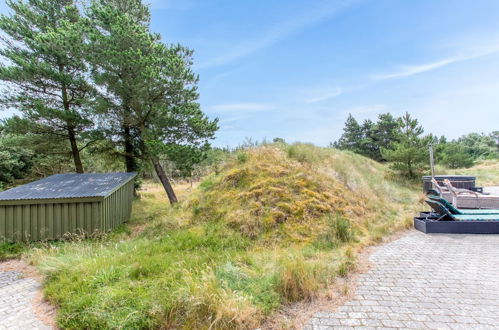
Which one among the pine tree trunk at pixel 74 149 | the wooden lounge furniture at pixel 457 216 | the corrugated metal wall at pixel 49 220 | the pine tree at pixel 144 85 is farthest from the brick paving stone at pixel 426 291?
the pine tree trunk at pixel 74 149

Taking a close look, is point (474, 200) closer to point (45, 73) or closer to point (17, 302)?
point (17, 302)

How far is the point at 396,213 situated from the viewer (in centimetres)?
783

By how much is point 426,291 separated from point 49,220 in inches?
336

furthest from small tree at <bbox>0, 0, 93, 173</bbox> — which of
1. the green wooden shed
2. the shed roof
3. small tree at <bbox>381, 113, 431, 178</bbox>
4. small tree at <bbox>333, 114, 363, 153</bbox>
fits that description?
small tree at <bbox>333, 114, 363, 153</bbox>

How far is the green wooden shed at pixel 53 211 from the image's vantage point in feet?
20.3

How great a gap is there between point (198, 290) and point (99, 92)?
1099cm

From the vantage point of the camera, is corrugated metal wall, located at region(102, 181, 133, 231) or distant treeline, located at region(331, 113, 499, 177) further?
distant treeline, located at region(331, 113, 499, 177)

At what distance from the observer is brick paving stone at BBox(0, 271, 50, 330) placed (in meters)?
2.90

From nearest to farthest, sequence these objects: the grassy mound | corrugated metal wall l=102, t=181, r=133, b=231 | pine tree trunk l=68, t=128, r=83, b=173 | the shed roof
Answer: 1. the grassy mound
2. the shed roof
3. corrugated metal wall l=102, t=181, r=133, b=231
4. pine tree trunk l=68, t=128, r=83, b=173

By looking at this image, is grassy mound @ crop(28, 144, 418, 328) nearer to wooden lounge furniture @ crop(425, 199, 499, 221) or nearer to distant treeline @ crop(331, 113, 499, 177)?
wooden lounge furniture @ crop(425, 199, 499, 221)

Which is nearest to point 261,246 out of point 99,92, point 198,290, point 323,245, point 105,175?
point 323,245

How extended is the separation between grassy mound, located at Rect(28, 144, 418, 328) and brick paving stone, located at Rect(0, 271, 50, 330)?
10.4 inches

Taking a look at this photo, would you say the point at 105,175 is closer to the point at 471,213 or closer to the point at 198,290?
the point at 198,290

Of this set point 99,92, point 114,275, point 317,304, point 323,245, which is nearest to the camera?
point 317,304
